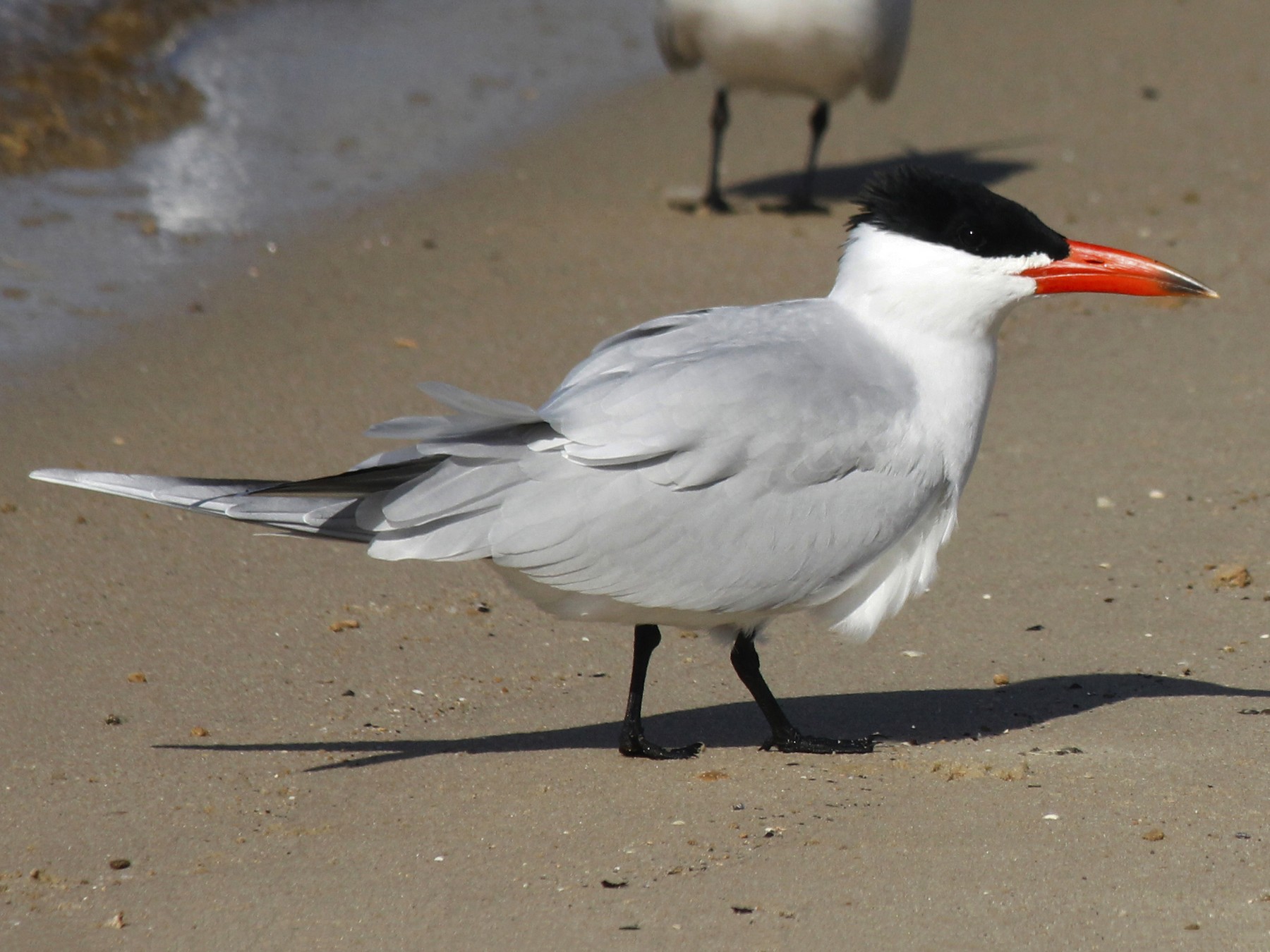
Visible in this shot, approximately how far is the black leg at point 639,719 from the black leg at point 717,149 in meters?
4.79

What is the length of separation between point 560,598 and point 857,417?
0.73 metres

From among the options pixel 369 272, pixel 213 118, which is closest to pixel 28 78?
pixel 213 118

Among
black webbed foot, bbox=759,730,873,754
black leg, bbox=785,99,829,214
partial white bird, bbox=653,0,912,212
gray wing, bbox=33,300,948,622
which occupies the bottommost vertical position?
black webbed foot, bbox=759,730,873,754

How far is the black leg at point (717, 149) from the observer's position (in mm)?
8398

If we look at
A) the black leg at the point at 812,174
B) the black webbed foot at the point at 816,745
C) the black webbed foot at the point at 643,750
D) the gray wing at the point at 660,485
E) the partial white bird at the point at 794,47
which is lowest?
the black webbed foot at the point at 643,750

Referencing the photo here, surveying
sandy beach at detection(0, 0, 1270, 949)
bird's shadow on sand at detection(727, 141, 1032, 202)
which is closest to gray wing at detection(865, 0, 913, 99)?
bird's shadow on sand at detection(727, 141, 1032, 202)

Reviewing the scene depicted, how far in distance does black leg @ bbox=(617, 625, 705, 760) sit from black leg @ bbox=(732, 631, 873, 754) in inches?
7.2

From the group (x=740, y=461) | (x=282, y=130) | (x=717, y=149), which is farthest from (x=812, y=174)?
(x=740, y=461)

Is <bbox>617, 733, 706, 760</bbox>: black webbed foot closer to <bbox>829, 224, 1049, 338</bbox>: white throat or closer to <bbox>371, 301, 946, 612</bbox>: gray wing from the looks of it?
<bbox>371, 301, 946, 612</bbox>: gray wing

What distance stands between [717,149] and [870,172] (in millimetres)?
1076

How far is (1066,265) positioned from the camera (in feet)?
12.3

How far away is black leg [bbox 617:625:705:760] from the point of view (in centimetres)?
381

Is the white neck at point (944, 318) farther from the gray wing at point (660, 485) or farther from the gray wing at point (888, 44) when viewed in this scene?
the gray wing at point (888, 44)

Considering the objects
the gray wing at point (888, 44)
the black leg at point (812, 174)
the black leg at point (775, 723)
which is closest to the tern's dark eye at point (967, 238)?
the black leg at point (775, 723)
